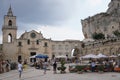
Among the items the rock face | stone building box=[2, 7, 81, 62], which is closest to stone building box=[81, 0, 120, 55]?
the rock face

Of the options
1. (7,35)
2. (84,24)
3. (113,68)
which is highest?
(84,24)

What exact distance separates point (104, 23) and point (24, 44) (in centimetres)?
2982

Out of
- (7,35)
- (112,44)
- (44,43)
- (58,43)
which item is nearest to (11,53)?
(7,35)

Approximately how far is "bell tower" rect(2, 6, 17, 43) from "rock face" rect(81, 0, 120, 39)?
29.1 meters

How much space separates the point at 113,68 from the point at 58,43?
159 feet

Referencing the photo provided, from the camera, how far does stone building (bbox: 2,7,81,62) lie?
71125 mm

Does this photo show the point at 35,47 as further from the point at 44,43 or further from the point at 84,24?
the point at 84,24

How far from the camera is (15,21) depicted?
238 feet

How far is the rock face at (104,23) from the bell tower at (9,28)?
29117 mm

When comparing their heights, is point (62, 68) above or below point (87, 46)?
below

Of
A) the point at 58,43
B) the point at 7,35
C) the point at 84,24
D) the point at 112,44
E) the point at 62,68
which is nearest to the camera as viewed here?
the point at 62,68

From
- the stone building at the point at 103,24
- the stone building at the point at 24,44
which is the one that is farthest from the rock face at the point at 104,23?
the stone building at the point at 24,44

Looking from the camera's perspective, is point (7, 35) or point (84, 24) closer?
point (7, 35)

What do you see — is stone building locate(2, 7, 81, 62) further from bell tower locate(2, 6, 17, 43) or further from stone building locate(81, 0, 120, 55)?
stone building locate(81, 0, 120, 55)
